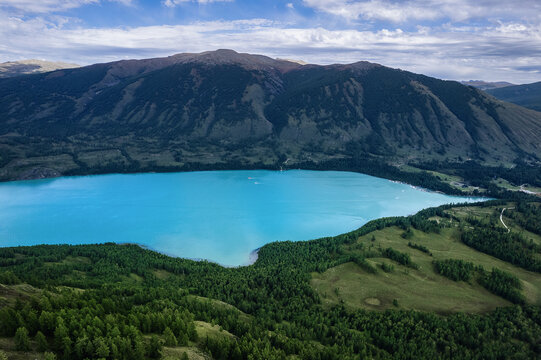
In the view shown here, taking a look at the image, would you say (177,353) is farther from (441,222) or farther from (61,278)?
(441,222)

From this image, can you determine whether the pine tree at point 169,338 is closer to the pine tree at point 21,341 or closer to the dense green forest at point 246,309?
the dense green forest at point 246,309

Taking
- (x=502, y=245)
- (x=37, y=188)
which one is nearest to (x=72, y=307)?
(x=502, y=245)

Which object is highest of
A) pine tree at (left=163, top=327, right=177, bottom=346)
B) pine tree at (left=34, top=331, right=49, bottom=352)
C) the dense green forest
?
pine tree at (left=34, top=331, right=49, bottom=352)

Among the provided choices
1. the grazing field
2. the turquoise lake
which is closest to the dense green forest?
the grazing field

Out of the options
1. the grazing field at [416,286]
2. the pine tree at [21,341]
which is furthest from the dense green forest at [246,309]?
the grazing field at [416,286]

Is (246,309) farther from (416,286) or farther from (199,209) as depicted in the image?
(199,209)

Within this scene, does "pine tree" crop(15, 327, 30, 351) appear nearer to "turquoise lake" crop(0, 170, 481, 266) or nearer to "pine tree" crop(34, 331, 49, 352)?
"pine tree" crop(34, 331, 49, 352)

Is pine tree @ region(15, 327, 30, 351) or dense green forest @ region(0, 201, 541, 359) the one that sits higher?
pine tree @ region(15, 327, 30, 351)
